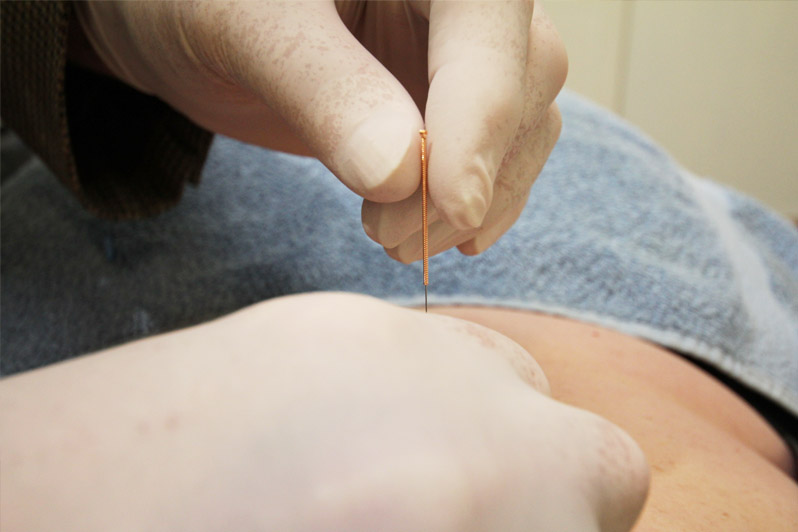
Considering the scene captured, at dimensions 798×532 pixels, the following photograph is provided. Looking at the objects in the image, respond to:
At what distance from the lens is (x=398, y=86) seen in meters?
0.46

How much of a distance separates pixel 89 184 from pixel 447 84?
59cm

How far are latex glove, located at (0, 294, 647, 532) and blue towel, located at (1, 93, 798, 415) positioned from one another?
55 cm

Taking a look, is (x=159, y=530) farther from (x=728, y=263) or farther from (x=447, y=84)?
(x=728, y=263)

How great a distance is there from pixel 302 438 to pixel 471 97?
10.8 inches

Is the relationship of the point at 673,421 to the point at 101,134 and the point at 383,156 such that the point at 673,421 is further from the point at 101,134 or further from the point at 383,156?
the point at 101,134

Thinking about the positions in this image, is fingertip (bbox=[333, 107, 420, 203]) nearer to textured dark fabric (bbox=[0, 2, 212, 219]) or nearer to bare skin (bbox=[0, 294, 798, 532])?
bare skin (bbox=[0, 294, 798, 532])

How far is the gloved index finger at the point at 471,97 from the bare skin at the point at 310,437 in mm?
117

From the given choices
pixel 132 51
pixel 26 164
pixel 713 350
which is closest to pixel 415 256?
pixel 132 51

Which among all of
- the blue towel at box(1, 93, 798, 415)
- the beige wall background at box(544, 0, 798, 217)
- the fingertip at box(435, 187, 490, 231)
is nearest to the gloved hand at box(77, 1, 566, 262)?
the fingertip at box(435, 187, 490, 231)

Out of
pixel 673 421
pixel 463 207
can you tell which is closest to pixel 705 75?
pixel 673 421

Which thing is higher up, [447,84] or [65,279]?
[447,84]

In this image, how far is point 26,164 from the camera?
117 cm

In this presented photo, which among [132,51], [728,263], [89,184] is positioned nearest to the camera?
[132,51]

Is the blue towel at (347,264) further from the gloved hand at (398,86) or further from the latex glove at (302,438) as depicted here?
the latex glove at (302,438)
